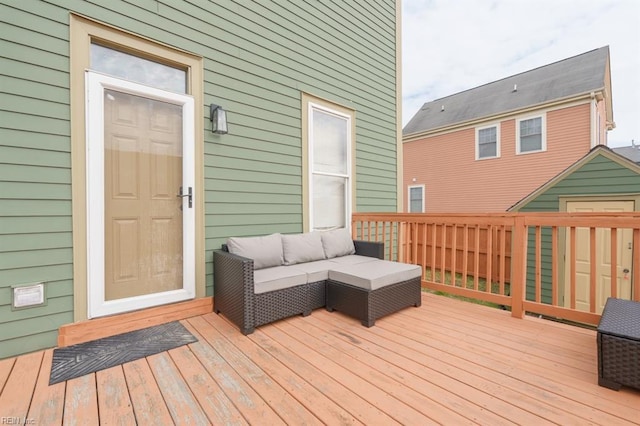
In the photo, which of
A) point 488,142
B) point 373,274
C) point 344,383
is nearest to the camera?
point 344,383

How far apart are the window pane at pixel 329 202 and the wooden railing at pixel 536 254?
289mm

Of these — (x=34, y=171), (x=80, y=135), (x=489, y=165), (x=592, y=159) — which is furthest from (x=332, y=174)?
(x=489, y=165)

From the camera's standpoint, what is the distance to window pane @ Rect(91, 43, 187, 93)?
7.93 ft

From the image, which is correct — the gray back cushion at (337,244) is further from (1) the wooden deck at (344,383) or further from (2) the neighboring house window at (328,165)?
(1) the wooden deck at (344,383)

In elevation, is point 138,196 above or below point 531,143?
below

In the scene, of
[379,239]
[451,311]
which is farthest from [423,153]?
[451,311]

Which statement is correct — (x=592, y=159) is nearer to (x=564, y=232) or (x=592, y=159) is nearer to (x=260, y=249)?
(x=564, y=232)

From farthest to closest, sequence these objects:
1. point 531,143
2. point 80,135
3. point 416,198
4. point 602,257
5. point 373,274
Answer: point 416,198, point 531,143, point 602,257, point 373,274, point 80,135

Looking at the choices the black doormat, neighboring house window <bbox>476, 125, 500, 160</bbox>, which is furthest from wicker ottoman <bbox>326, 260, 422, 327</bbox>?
neighboring house window <bbox>476, 125, 500, 160</bbox>

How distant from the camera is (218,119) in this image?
2.88 meters

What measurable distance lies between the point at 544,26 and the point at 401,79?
8288 millimetres

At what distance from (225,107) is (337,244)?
211 centimetres

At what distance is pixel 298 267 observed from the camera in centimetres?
301

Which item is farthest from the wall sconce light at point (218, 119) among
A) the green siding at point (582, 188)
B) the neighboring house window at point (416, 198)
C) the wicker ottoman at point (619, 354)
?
the neighboring house window at point (416, 198)
